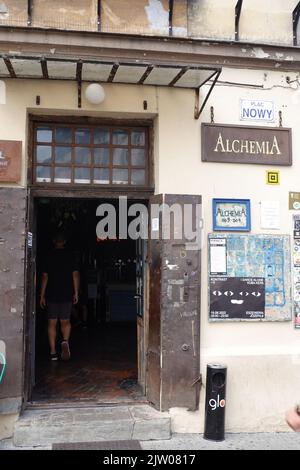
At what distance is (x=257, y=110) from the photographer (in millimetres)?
6492

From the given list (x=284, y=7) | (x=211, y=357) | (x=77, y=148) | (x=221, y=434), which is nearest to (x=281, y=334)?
(x=211, y=357)

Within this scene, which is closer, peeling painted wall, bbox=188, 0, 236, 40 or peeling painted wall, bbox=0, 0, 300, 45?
peeling painted wall, bbox=0, 0, 300, 45

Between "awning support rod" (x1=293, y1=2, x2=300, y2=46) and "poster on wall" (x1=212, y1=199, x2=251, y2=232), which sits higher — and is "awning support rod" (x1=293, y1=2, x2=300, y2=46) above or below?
above

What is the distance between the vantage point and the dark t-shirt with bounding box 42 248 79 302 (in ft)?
27.4

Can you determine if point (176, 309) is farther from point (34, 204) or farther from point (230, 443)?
point (34, 204)

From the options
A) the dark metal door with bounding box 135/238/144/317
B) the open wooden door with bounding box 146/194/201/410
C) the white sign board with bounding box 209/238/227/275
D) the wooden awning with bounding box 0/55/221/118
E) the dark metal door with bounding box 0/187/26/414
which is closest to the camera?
the wooden awning with bounding box 0/55/221/118

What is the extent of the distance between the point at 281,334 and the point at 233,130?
2.54 metres

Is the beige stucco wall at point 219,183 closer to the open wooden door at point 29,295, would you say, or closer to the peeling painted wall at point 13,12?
the open wooden door at point 29,295

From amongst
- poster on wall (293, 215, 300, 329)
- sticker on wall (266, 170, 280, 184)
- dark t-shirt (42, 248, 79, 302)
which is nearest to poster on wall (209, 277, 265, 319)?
poster on wall (293, 215, 300, 329)

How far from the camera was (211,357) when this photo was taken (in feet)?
20.1

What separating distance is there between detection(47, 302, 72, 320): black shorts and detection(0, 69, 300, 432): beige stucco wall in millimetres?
2927

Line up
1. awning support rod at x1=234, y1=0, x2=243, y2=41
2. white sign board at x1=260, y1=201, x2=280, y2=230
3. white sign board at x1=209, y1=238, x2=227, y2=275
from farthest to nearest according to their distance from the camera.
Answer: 1. awning support rod at x1=234, y1=0, x2=243, y2=41
2. white sign board at x1=260, y1=201, x2=280, y2=230
3. white sign board at x1=209, y1=238, x2=227, y2=275

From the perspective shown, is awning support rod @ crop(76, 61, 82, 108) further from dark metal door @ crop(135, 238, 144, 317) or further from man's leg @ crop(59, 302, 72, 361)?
man's leg @ crop(59, 302, 72, 361)

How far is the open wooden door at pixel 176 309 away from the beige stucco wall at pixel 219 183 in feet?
0.49
